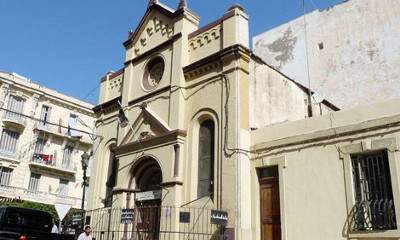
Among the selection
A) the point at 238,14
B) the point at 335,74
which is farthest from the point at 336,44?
the point at 238,14

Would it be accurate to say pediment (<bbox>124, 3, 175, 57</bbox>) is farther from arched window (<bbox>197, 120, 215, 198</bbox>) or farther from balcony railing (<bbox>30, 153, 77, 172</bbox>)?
balcony railing (<bbox>30, 153, 77, 172</bbox>)

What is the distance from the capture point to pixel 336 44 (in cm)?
2391

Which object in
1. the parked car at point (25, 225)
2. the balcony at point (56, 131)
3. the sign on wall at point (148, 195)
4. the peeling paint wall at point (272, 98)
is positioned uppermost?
the balcony at point (56, 131)

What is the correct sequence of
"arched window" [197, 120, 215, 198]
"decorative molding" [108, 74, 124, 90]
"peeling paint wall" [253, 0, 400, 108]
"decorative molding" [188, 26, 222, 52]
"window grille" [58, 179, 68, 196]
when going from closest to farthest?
1. "arched window" [197, 120, 215, 198]
2. "decorative molding" [188, 26, 222, 52]
3. "decorative molding" [108, 74, 124, 90]
4. "peeling paint wall" [253, 0, 400, 108]
5. "window grille" [58, 179, 68, 196]

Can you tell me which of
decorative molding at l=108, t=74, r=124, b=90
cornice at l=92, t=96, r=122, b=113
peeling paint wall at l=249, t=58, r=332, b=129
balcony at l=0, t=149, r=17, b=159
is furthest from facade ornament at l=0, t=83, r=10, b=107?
peeling paint wall at l=249, t=58, r=332, b=129

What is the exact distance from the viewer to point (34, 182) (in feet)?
107

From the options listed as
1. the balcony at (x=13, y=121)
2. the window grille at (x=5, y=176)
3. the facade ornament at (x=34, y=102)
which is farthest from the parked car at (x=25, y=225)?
the facade ornament at (x=34, y=102)

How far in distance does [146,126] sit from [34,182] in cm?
2019

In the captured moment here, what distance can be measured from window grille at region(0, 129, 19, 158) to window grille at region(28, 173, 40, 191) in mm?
2368

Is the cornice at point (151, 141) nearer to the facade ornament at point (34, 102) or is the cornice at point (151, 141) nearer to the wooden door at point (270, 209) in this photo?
the wooden door at point (270, 209)

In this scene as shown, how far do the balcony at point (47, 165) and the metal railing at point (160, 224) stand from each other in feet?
52.0

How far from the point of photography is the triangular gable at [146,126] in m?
15.9

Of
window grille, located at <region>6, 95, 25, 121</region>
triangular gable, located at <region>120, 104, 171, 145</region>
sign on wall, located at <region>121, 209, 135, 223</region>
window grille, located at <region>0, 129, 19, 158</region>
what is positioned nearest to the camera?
sign on wall, located at <region>121, 209, 135, 223</region>

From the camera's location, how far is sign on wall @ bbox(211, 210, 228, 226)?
11984 mm
